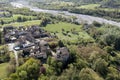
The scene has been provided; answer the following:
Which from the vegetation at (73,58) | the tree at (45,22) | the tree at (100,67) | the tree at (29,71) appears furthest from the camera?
the tree at (45,22)

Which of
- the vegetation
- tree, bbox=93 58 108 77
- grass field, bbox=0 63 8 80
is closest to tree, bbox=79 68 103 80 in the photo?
the vegetation

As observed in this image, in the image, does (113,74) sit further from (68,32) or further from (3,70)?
(68,32)

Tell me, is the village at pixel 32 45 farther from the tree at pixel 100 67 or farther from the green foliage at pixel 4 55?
the tree at pixel 100 67

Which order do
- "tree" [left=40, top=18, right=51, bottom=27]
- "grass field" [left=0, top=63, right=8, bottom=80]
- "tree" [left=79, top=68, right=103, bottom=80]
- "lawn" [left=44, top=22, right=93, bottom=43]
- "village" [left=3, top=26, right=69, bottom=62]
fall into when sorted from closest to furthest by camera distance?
"tree" [left=79, top=68, right=103, bottom=80]
"grass field" [left=0, top=63, right=8, bottom=80]
"village" [left=3, top=26, right=69, bottom=62]
"lawn" [left=44, top=22, right=93, bottom=43]
"tree" [left=40, top=18, right=51, bottom=27]

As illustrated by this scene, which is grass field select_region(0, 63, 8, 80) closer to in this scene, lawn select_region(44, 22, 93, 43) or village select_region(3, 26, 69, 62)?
village select_region(3, 26, 69, 62)

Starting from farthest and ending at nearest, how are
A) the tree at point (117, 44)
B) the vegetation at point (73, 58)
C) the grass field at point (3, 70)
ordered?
the tree at point (117, 44) → the grass field at point (3, 70) → the vegetation at point (73, 58)

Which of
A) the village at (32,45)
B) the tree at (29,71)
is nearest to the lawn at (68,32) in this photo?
the village at (32,45)

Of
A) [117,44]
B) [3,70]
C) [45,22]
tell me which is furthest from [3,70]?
[45,22]
